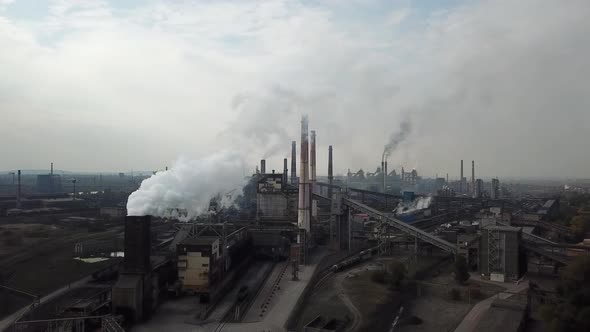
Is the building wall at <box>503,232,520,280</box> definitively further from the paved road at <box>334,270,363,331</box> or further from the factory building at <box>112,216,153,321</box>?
the factory building at <box>112,216,153,321</box>

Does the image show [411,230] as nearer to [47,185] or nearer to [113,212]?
[113,212]

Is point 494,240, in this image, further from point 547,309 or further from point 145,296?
point 145,296

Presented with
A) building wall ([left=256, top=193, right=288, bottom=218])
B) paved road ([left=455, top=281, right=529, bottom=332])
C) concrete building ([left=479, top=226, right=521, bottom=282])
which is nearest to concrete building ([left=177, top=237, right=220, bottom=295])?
paved road ([left=455, top=281, right=529, bottom=332])

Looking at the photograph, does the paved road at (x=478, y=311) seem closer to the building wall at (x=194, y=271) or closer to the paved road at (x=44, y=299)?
the building wall at (x=194, y=271)

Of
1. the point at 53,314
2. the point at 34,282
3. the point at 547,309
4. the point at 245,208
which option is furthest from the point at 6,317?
the point at 245,208

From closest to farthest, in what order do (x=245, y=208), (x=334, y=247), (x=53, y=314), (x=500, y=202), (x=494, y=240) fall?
(x=53, y=314), (x=494, y=240), (x=334, y=247), (x=245, y=208), (x=500, y=202)

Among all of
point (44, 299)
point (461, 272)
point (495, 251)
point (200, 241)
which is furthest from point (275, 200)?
point (44, 299)

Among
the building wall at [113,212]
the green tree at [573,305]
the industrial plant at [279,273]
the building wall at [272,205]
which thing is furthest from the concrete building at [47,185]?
the green tree at [573,305]
